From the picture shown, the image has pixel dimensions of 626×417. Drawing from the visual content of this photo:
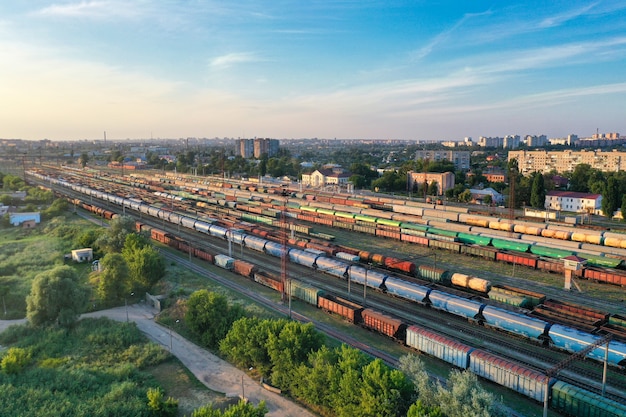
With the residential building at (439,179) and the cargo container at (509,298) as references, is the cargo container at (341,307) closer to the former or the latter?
the cargo container at (509,298)

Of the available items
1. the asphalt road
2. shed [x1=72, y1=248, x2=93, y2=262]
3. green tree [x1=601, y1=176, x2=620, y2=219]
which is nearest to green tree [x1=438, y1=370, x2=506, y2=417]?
the asphalt road

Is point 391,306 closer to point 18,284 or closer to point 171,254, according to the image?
point 171,254

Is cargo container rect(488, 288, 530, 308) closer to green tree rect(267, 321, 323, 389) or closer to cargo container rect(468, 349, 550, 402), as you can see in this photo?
cargo container rect(468, 349, 550, 402)

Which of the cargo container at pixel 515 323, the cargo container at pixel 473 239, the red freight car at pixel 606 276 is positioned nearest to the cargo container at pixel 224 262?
the cargo container at pixel 515 323

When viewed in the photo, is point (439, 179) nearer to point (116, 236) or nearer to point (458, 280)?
point (458, 280)

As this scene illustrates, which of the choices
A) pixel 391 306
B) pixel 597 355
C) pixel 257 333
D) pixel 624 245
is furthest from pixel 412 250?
pixel 257 333

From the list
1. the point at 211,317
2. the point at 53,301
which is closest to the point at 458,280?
the point at 211,317
